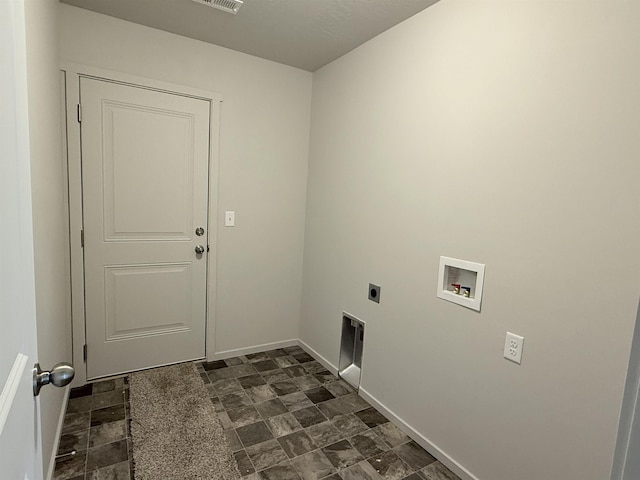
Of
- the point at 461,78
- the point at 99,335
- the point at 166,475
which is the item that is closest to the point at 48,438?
the point at 166,475

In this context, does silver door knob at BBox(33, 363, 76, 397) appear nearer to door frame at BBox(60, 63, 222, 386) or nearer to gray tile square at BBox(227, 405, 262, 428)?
gray tile square at BBox(227, 405, 262, 428)

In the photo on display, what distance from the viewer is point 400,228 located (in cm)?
213

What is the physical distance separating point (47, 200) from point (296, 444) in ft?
6.01

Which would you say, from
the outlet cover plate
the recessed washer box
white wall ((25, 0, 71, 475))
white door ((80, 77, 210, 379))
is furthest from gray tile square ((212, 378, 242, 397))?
the recessed washer box

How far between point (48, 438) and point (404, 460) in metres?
1.78

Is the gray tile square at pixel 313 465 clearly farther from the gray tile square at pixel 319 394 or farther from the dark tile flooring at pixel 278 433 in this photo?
the gray tile square at pixel 319 394

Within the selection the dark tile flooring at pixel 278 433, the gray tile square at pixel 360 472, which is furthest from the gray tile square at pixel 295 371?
the gray tile square at pixel 360 472

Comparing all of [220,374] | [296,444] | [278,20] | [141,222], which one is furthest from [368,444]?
[278,20]

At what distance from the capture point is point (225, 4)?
1979 millimetres

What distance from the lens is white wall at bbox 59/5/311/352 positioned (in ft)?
8.12

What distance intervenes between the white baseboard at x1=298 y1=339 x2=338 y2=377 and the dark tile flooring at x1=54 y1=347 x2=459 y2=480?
0.19ft

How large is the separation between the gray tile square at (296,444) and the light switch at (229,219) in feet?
5.28

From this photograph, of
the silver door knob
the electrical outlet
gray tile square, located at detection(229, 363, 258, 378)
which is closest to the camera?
the silver door knob

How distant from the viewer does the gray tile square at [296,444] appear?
1.91 meters
